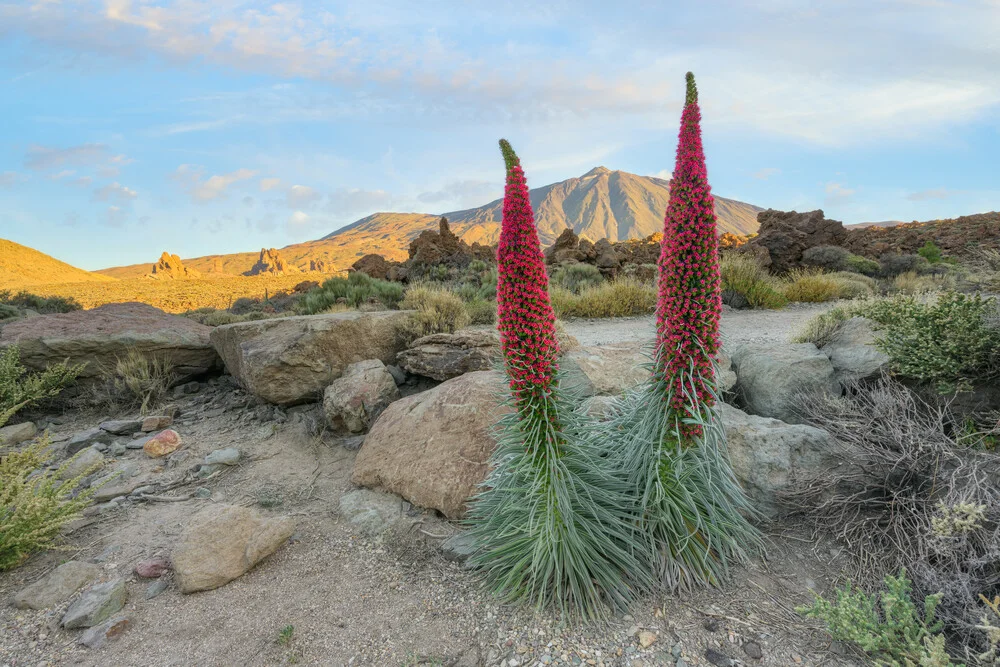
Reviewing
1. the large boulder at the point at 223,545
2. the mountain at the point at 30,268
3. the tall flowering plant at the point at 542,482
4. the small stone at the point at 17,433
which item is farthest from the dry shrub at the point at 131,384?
the mountain at the point at 30,268

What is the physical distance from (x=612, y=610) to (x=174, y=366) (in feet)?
23.6

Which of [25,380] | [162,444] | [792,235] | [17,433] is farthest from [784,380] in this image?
[792,235]

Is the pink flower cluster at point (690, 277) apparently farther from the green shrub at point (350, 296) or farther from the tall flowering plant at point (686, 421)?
the green shrub at point (350, 296)

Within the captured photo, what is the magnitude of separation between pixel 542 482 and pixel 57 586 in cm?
334

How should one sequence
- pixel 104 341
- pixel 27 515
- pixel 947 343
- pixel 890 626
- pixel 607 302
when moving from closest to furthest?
pixel 890 626 < pixel 27 515 < pixel 947 343 < pixel 104 341 < pixel 607 302

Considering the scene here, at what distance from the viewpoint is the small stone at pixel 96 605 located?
9.70 ft

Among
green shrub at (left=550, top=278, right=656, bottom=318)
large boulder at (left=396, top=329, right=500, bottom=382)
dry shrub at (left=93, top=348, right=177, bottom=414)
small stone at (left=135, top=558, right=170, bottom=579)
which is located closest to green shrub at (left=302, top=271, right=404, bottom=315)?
green shrub at (left=550, top=278, right=656, bottom=318)

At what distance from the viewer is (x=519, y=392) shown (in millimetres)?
2510

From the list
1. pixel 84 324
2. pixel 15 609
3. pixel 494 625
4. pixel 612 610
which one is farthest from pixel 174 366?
pixel 612 610

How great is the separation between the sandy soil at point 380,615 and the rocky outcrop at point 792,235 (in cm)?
1586

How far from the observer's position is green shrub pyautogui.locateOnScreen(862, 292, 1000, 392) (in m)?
3.63

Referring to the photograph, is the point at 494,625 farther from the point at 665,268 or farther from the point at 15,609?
the point at 15,609

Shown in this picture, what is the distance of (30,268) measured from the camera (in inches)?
2032

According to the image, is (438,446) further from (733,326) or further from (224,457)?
(733,326)
